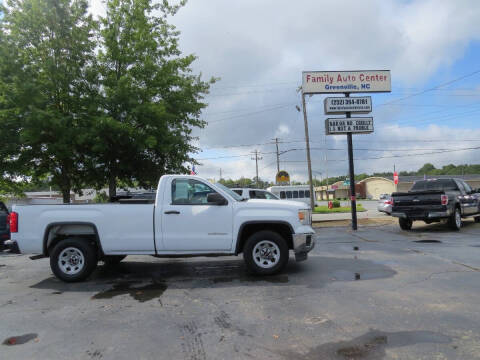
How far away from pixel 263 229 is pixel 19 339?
4.11 metres

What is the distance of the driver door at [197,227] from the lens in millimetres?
6383

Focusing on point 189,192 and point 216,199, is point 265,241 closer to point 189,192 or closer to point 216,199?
point 216,199

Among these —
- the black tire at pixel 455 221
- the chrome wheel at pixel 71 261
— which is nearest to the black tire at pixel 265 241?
the chrome wheel at pixel 71 261

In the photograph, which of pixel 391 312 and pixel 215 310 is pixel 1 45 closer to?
pixel 215 310

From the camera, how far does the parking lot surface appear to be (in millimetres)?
3498

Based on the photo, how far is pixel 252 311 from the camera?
15.1 ft

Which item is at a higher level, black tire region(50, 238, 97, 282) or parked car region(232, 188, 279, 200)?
parked car region(232, 188, 279, 200)

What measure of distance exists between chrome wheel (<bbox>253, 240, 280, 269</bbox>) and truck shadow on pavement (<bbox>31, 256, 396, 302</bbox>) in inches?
9.7

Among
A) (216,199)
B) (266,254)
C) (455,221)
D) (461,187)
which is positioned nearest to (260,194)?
(455,221)

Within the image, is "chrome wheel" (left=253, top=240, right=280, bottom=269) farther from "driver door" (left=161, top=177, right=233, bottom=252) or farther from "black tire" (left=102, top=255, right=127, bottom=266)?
"black tire" (left=102, top=255, right=127, bottom=266)

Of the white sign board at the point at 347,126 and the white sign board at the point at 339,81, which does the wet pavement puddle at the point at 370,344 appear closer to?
the white sign board at the point at 347,126

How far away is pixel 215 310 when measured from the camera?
4.71 metres

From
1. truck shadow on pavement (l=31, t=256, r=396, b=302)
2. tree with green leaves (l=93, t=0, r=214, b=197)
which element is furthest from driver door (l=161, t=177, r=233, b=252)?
tree with green leaves (l=93, t=0, r=214, b=197)

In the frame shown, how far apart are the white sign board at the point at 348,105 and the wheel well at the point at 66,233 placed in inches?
430
